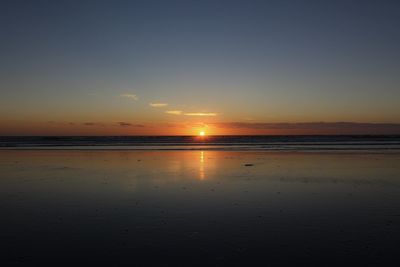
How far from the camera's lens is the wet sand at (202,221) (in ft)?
26.9

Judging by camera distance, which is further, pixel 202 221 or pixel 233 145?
pixel 233 145

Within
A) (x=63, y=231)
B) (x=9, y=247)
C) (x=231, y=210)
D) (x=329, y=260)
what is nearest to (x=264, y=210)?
(x=231, y=210)

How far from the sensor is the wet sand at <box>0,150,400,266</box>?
322 inches

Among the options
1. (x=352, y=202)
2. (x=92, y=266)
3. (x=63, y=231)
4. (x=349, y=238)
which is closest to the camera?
(x=92, y=266)

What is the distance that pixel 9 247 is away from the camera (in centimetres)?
880

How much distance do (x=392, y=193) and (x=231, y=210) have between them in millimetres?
7098

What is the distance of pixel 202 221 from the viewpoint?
1109 cm

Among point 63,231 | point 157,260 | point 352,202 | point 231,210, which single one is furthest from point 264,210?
point 63,231

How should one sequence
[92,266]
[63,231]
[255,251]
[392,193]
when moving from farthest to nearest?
1. [392,193]
2. [63,231]
3. [255,251]
4. [92,266]

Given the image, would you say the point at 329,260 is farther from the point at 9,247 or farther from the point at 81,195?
the point at 81,195

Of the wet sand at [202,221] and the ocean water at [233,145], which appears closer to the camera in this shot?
the wet sand at [202,221]

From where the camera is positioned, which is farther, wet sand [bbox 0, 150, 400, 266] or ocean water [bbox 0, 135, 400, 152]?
ocean water [bbox 0, 135, 400, 152]

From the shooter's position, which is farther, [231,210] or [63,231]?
[231,210]

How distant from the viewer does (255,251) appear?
8422 mm
